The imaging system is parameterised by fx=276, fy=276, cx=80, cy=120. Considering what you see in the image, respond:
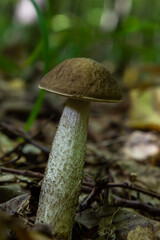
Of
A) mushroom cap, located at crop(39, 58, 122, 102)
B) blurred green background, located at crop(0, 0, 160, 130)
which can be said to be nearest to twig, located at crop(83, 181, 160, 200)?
mushroom cap, located at crop(39, 58, 122, 102)

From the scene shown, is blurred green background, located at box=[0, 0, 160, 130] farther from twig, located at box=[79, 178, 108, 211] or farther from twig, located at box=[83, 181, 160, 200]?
twig, located at box=[79, 178, 108, 211]

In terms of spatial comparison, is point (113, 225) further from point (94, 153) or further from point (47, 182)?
point (94, 153)

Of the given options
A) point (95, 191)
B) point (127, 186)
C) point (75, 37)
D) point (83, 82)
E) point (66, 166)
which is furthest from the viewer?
point (75, 37)

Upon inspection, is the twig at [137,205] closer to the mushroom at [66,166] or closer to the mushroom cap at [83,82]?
the mushroom at [66,166]

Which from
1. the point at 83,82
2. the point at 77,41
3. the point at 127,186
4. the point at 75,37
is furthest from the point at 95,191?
the point at 75,37

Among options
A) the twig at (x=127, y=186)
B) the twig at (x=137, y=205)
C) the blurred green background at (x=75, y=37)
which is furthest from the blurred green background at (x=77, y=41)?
the twig at (x=137, y=205)

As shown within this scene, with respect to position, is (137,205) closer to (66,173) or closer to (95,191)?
(95,191)
